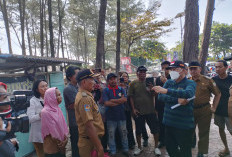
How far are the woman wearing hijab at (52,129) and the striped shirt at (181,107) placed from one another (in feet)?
5.66

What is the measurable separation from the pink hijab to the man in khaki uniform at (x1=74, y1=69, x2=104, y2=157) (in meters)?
0.43

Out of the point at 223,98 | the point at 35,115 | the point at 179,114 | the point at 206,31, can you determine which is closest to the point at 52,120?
the point at 35,115

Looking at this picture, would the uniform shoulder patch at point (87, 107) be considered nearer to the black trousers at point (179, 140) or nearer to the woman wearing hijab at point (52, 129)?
the woman wearing hijab at point (52, 129)

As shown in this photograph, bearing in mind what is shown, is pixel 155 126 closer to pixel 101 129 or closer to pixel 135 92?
pixel 135 92

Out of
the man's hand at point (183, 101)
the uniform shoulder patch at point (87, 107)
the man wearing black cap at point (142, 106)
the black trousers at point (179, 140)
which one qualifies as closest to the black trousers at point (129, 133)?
the man wearing black cap at point (142, 106)

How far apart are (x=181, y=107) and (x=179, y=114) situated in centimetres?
12

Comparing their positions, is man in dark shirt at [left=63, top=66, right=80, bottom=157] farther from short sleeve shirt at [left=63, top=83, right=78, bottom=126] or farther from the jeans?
the jeans

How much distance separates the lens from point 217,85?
3316 mm

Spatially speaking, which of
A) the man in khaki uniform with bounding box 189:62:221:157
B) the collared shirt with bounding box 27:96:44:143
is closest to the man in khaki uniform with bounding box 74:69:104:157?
the collared shirt with bounding box 27:96:44:143

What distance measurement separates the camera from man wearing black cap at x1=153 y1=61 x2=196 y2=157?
234 cm

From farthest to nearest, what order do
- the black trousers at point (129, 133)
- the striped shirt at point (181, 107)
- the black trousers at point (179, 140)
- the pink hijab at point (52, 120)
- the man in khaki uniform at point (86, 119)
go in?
the black trousers at point (129, 133) → the black trousers at point (179, 140) → the striped shirt at point (181, 107) → the pink hijab at point (52, 120) → the man in khaki uniform at point (86, 119)

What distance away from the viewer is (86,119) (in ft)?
5.96

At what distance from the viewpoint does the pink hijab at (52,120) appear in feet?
7.14

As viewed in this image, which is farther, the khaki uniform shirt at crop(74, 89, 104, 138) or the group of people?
the group of people
